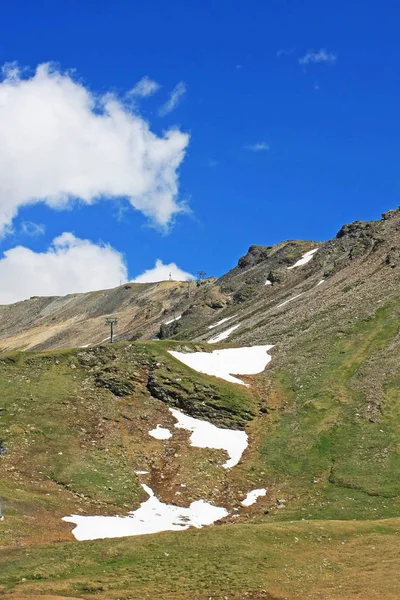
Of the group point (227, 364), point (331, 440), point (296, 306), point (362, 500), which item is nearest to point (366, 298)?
point (296, 306)

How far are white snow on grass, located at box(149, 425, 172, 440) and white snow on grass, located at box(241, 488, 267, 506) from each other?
10987 mm

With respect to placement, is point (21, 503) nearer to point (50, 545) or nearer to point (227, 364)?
point (50, 545)

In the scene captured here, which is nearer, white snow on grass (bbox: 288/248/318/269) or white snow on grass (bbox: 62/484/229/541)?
white snow on grass (bbox: 62/484/229/541)

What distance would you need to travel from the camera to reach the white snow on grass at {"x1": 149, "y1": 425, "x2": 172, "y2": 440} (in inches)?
2200

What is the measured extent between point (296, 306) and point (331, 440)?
4923 cm

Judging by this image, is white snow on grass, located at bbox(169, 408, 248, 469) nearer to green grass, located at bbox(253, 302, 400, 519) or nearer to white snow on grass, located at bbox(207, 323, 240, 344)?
green grass, located at bbox(253, 302, 400, 519)

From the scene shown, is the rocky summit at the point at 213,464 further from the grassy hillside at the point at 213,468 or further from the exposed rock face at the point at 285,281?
the exposed rock face at the point at 285,281

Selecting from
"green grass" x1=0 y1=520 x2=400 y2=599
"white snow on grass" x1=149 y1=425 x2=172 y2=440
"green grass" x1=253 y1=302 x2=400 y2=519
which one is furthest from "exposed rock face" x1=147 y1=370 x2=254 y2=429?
"green grass" x1=0 y1=520 x2=400 y2=599

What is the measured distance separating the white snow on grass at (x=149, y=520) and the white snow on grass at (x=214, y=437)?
9.10 meters

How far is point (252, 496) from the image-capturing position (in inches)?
1880

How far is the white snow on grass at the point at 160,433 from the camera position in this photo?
5588 centimetres

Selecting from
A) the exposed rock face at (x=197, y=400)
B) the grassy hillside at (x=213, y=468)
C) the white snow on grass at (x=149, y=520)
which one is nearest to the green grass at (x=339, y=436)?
the grassy hillside at (x=213, y=468)

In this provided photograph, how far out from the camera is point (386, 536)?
3572 cm

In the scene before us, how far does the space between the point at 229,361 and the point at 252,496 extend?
3009 cm
